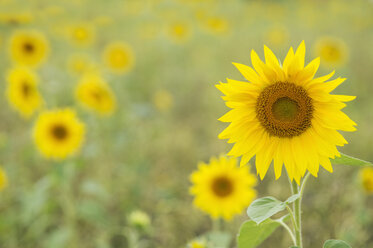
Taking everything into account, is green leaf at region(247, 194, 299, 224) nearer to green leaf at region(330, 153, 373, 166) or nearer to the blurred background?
green leaf at region(330, 153, 373, 166)

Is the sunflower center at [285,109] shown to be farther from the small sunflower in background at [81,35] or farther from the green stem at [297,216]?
the small sunflower in background at [81,35]

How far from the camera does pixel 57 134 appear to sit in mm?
2557

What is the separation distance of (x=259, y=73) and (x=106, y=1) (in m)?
8.96

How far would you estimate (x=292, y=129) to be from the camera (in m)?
1.12

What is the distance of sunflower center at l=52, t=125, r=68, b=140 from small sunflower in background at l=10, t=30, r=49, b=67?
117 centimetres

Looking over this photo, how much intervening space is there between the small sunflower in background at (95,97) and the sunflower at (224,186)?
116 centimetres

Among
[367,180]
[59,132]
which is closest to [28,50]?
[59,132]

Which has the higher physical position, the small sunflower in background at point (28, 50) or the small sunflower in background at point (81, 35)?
the small sunflower in background at point (81, 35)

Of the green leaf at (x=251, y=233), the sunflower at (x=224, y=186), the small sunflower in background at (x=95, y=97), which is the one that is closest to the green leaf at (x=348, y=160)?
the green leaf at (x=251, y=233)

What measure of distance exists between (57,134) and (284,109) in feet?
6.06

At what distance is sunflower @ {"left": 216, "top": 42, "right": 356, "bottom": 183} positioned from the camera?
1003mm

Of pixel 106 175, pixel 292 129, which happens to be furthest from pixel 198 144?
pixel 292 129

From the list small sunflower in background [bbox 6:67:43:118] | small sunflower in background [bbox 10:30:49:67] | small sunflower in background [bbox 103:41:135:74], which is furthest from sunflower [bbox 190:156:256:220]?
small sunflower in background [bbox 10:30:49:67]

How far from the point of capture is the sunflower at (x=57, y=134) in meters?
2.46
